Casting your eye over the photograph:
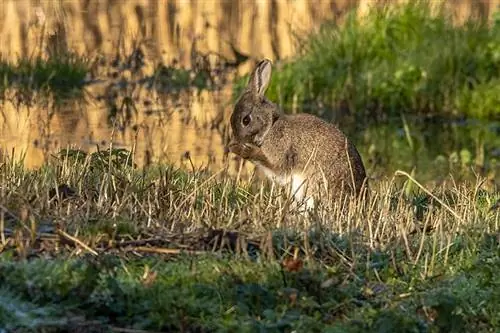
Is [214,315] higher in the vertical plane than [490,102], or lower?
higher

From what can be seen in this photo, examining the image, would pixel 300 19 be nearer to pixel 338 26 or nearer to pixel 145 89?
pixel 338 26

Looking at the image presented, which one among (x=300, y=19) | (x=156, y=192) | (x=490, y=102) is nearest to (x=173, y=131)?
(x=490, y=102)

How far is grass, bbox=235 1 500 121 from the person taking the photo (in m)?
15.9

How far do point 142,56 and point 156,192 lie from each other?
9.81 m

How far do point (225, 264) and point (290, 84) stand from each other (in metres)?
9.92

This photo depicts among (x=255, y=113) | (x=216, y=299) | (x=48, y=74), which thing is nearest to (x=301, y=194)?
(x=255, y=113)

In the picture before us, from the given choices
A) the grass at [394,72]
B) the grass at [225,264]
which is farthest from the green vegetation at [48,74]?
the grass at [225,264]

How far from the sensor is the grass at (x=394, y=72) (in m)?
15.9

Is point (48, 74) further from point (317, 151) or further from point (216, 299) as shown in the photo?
point (216, 299)

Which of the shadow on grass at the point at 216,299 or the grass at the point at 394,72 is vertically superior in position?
the shadow on grass at the point at 216,299

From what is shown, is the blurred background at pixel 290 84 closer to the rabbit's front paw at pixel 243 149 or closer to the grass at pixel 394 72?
the grass at pixel 394 72

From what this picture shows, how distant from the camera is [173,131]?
14.5m

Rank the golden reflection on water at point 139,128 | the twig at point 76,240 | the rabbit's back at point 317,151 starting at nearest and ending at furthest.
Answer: the twig at point 76,240, the rabbit's back at point 317,151, the golden reflection on water at point 139,128

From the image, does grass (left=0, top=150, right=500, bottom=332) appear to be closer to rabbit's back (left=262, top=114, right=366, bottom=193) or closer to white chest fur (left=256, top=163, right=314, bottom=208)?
white chest fur (left=256, top=163, right=314, bottom=208)
